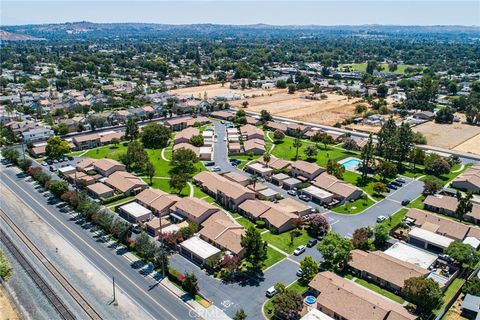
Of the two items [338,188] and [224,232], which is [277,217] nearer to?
[224,232]

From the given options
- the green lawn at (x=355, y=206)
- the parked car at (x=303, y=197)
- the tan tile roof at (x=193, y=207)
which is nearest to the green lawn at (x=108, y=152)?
the tan tile roof at (x=193, y=207)

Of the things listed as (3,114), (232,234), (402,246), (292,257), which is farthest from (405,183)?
(3,114)

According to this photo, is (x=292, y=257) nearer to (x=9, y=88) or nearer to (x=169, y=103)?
(x=169, y=103)

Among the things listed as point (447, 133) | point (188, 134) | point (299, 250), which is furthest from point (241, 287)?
point (447, 133)

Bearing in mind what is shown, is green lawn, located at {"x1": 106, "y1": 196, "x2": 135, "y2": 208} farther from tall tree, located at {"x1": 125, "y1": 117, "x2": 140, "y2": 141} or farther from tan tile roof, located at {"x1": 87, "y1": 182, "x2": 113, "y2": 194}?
tall tree, located at {"x1": 125, "y1": 117, "x2": 140, "y2": 141}

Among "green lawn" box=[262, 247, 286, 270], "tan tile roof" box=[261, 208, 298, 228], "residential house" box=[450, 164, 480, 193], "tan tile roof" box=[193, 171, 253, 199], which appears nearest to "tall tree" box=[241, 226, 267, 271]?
"green lawn" box=[262, 247, 286, 270]
